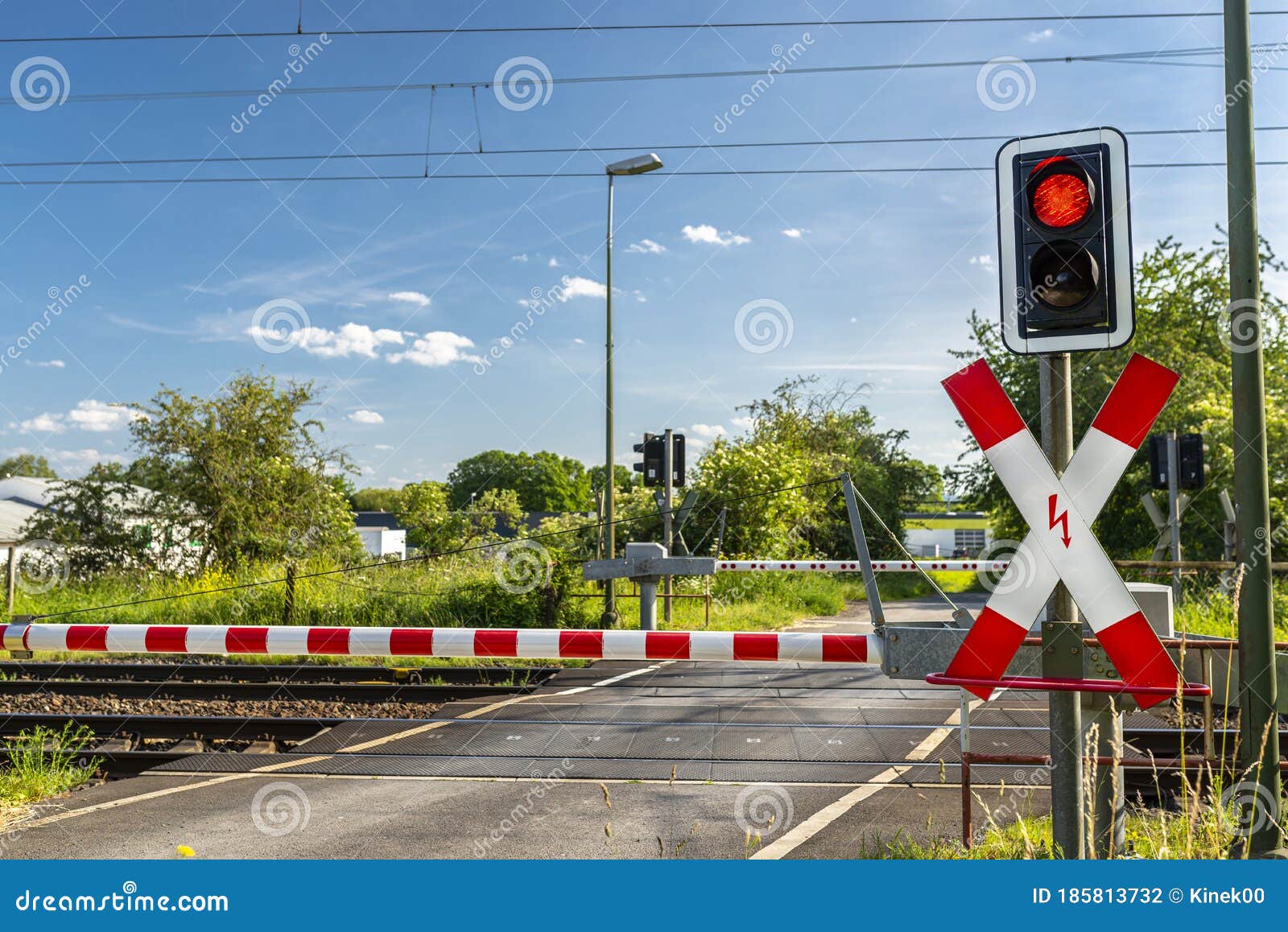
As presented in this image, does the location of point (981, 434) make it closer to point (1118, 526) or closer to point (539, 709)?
point (539, 709)

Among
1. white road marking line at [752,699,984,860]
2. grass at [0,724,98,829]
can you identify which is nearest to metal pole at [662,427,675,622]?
white road marking line at [752,699,984,860]

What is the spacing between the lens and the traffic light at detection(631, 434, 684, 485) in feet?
49.4

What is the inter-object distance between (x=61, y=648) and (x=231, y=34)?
7.73 m

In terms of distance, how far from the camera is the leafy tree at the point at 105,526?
20.7m

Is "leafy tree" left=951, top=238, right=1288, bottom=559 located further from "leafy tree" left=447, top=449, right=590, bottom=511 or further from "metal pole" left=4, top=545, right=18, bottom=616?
"leafy tree" left=447, top=449, right=590, bottom=511

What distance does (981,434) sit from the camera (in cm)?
320

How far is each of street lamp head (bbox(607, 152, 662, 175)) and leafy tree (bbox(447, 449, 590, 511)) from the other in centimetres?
6540

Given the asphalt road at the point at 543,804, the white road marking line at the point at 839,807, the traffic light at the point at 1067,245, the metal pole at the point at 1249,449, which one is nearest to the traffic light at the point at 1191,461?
the asphalt road at the point at 543,804

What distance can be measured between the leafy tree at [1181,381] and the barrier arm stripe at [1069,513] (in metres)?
16.9

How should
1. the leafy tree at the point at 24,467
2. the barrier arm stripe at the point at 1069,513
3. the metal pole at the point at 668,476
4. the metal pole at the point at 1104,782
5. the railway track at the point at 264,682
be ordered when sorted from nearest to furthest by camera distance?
the barrier arm stripe at the point at 1069,513 → the metal pole at the point at 1104,782 → the railway track at the point at 264,682 → the metal pole at the point at 668,476 → the leafy tree at the point at 24,467

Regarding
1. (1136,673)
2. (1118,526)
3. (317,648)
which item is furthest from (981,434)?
(1118,526)

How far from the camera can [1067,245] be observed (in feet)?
10.5

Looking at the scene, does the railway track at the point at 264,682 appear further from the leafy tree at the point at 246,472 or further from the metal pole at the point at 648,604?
the leafy tree at the point at 246,472

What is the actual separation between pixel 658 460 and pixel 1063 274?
11940mm
